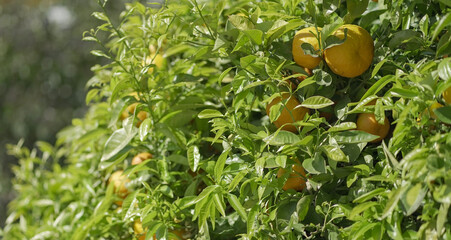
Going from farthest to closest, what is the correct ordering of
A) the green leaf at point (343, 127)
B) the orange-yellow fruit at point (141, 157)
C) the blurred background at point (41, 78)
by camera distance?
the blurred background at point (41, 78) < the orange-yellow fruit at point (141, 157) < the green leaf at point (343, 127)

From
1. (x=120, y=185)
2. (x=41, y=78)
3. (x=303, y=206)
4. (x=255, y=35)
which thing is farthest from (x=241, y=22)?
(x=41, y=78)

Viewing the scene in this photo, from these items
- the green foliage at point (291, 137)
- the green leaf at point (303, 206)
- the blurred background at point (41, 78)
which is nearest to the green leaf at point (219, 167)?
the green foliage at point (291, 137)

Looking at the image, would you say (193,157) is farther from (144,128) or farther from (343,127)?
(343,127)

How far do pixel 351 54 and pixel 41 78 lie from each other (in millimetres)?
2685

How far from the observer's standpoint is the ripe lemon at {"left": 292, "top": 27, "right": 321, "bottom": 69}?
1.98ft

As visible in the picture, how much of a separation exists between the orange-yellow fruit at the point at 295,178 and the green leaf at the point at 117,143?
0.86ft

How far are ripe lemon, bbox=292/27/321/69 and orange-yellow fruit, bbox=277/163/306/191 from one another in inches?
5.3

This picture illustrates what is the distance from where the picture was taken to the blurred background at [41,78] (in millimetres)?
2895

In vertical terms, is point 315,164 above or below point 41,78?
above

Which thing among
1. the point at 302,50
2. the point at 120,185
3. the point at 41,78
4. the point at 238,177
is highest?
the point at 302,50

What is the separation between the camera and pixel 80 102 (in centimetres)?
293

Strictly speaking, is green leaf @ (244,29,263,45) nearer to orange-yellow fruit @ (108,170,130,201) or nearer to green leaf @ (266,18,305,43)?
green leaf @ (266,18,305,43)

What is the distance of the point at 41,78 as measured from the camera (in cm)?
292

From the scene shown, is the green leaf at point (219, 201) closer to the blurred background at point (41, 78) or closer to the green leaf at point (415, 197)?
the green leaf at point (415, 197)
